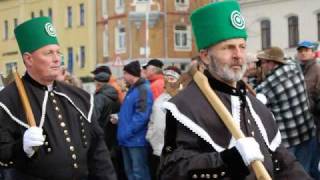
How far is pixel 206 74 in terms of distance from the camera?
4.64m

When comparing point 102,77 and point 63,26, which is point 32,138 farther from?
point 63,26

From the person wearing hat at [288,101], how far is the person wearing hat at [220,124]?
412cm

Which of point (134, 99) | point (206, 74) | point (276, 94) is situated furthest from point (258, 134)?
point (134, 99)

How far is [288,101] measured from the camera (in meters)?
8.95

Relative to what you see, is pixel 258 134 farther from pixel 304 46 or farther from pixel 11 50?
pixel 11 50

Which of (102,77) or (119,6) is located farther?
(119,6)

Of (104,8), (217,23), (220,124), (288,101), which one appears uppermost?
(104,8)

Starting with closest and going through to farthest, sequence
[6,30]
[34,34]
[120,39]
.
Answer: [34,34] → [120,39] → [6,30]

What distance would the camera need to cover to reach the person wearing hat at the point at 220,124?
4.28m

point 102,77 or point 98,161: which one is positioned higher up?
point 102,77

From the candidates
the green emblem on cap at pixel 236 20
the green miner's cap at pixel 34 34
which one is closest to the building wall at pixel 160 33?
the green miner's cap at pixel 34 34

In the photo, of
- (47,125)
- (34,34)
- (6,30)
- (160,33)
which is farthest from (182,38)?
(47,125)

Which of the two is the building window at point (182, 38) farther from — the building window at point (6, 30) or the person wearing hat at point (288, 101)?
the person wearing hat at point (288, 101)

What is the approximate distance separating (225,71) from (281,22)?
35815 mm
